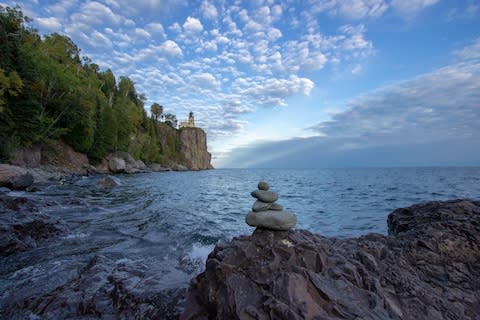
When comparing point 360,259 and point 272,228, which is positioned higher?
point 272,228

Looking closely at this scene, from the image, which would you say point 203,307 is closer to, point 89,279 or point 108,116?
point 89,279

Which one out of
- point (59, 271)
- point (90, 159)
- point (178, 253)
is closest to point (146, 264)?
point (178, 253)

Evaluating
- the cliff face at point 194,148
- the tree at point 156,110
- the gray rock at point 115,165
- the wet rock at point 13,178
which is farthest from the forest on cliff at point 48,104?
the cliff face at point 194,148

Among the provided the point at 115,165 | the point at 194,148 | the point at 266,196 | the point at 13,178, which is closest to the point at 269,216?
the point at 266,196

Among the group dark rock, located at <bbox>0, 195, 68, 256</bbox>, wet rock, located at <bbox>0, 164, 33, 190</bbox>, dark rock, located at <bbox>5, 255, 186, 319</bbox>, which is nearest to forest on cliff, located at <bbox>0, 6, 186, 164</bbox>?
wet rock, located at <bbox>0, 164, 33, 190</bbox>

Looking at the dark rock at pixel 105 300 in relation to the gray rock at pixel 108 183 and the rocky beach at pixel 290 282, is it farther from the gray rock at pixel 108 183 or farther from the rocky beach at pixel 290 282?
the gray rock at pixel 108 183

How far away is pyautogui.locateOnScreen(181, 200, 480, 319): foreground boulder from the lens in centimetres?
282

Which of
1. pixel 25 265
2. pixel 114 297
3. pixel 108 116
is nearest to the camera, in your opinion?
pixel 114 297

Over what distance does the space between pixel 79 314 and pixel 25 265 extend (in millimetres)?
2999

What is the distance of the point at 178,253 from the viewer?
23.4ft

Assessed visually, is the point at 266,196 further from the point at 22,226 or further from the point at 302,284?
the point at 22,226

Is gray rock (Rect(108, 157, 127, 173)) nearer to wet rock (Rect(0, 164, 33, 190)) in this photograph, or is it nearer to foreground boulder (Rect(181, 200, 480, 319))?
wet rock (Rect(0, 164, 33, 190))

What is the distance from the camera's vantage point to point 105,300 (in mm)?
4070

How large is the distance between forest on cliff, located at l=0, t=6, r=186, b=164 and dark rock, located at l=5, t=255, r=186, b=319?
24.7 metres
